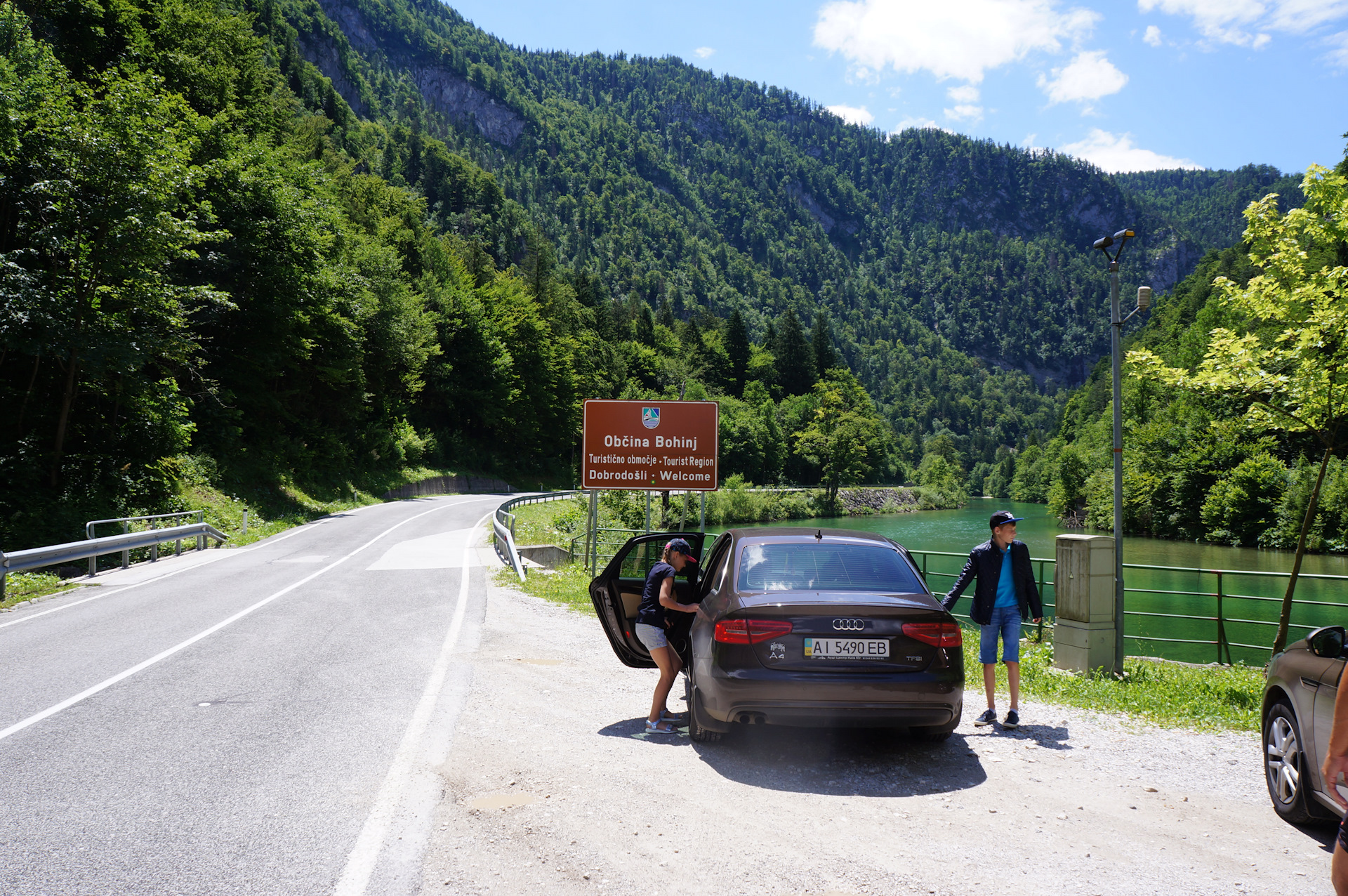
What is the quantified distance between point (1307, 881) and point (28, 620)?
13.5m

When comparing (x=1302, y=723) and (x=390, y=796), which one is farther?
(x=390, y=796)

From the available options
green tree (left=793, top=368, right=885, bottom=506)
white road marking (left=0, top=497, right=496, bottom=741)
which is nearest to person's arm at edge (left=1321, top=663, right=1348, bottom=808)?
white road marking (left=0, top=497, right=496, bottom=741)

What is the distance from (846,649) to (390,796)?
2945mm

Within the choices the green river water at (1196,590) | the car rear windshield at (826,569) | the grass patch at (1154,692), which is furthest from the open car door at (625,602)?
the green river water at (1196,590)

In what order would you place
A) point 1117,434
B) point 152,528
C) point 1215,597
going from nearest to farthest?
point 1117,434
point 1215,597
point 152,528

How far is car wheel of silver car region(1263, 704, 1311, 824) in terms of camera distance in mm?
4422

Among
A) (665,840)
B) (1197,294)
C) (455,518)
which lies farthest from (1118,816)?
(1197,294)

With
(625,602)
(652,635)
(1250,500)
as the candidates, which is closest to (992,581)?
(652,635)

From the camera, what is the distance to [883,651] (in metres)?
5.43

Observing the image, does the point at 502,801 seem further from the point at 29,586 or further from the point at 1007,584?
the point at 29,586

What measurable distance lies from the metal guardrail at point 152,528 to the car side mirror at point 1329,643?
18591mm

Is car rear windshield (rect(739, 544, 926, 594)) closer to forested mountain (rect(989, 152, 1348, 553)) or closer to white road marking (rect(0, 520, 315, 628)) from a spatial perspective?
white road marking (rect(0, 520, 315, 628))

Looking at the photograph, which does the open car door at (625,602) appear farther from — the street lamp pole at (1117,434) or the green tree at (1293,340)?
the green tree at (1293,340)

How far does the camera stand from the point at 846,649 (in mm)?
5418
